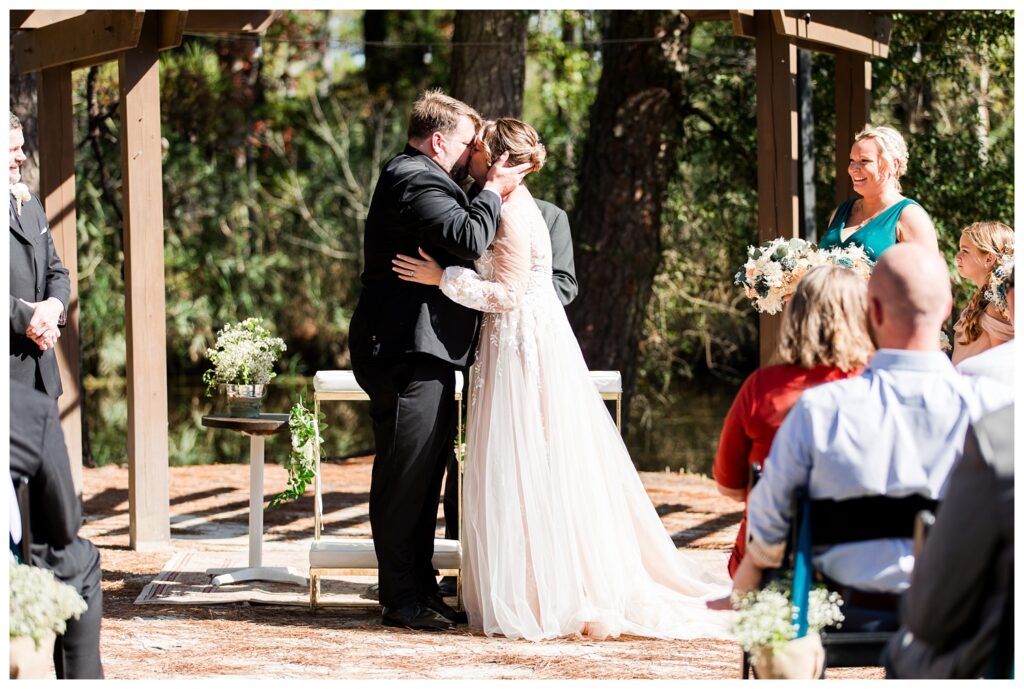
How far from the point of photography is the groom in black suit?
4266 mm

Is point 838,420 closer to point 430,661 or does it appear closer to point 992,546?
point 992,546

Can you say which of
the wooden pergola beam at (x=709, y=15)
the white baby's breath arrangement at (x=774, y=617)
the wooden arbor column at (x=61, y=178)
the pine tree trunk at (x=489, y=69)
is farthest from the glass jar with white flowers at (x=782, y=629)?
the pine tree trunk at (x=489, y=69)

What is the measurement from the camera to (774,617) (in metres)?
2.54

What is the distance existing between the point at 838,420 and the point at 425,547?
7.50ft

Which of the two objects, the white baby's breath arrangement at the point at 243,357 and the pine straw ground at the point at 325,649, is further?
the white baby's breath arrangement at the point at 243,357

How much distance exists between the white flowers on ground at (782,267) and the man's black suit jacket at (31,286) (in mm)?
2526

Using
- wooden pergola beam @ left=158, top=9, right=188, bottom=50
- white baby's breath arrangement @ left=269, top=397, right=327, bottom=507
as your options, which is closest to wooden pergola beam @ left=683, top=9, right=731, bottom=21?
wooden pergola beam @ left=158, top=9, right=188, bottom=50

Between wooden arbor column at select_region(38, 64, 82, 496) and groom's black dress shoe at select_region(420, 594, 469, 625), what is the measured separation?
2.34m

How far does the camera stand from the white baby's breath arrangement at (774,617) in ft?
8.34

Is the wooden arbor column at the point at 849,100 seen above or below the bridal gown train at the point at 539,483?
above

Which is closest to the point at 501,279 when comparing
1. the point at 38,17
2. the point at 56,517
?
the point at 56,517

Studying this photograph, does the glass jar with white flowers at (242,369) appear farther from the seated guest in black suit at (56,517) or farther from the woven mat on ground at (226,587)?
the seated guest in black suit at (56,517)

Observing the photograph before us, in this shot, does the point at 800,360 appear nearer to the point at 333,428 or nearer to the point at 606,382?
the point at 606,382

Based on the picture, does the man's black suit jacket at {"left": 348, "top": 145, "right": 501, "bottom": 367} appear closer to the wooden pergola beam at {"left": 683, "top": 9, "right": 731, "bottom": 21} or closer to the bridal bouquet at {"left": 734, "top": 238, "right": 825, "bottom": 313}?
the bridal bouquet at {"left": 734, "top": 238, "right": 825, "bottom": 313}
